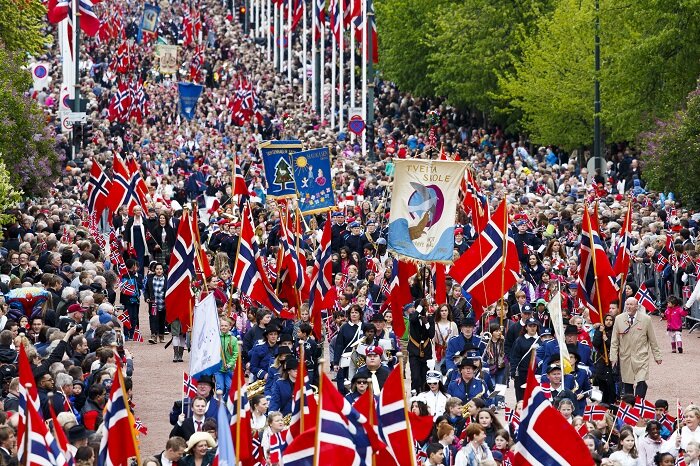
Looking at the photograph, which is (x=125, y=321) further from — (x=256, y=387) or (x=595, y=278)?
(x=256, y=387)

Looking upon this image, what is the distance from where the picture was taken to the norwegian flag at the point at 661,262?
30.8m

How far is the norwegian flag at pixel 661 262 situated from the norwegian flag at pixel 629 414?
1227 cm

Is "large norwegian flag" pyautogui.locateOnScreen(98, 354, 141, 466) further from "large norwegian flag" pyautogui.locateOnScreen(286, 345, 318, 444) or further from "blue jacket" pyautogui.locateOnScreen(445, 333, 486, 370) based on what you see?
"blue jacket" pyautogui.locateOnScreen(445, 333, 486, 370)

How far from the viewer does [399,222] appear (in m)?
24.0

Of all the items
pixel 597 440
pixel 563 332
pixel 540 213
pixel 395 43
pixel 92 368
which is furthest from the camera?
pixel 395 43

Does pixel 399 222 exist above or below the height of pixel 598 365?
above

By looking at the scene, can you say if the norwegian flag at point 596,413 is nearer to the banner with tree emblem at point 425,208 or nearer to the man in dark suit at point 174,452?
the man in dark suit at point 174,452

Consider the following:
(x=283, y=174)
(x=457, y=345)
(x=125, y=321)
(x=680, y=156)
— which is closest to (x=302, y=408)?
(x=457, y=345)

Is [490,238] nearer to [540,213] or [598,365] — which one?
[598,365]

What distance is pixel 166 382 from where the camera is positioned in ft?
80.9

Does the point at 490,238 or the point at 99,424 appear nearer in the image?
the point at 99,424

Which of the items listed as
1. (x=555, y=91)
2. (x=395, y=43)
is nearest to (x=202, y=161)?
(x=555, y=91)

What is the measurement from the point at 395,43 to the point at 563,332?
45.8 m

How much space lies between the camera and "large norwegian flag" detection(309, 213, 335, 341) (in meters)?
25.0
